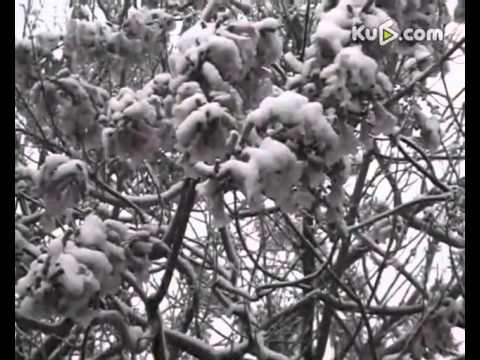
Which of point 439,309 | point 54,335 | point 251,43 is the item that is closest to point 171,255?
point 54,335

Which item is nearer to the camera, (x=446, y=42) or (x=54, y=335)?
(x=54, y=335)

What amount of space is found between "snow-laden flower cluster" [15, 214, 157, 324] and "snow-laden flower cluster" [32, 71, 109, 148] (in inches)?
15.0

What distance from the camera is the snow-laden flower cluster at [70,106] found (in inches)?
106

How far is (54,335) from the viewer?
288 cm

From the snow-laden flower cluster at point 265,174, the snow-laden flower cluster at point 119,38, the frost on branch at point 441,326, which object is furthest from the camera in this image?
the snow-laden flower cluster at point 119,38

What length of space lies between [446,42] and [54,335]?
2.29 m

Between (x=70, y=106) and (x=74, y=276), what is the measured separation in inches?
28.0

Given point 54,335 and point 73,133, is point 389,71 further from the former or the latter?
point 54,335

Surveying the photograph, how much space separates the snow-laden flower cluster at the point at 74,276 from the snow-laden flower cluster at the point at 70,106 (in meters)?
0.38

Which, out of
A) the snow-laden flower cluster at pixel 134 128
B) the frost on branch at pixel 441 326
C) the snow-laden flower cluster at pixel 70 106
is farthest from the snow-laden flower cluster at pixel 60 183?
the frost on branch at pixel 441 326

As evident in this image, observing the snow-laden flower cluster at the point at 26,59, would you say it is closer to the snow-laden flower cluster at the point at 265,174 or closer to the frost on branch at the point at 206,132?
the frost on branch at the point at 206,132

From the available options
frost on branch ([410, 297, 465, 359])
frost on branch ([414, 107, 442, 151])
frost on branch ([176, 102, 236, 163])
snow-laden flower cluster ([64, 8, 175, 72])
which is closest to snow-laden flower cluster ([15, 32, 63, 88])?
snow-laden flower cluster ([64, 8, 175, 72])

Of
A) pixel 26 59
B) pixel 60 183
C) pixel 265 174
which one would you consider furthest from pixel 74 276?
pixel 26 59

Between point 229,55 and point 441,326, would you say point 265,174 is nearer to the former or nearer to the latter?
point 229,55
